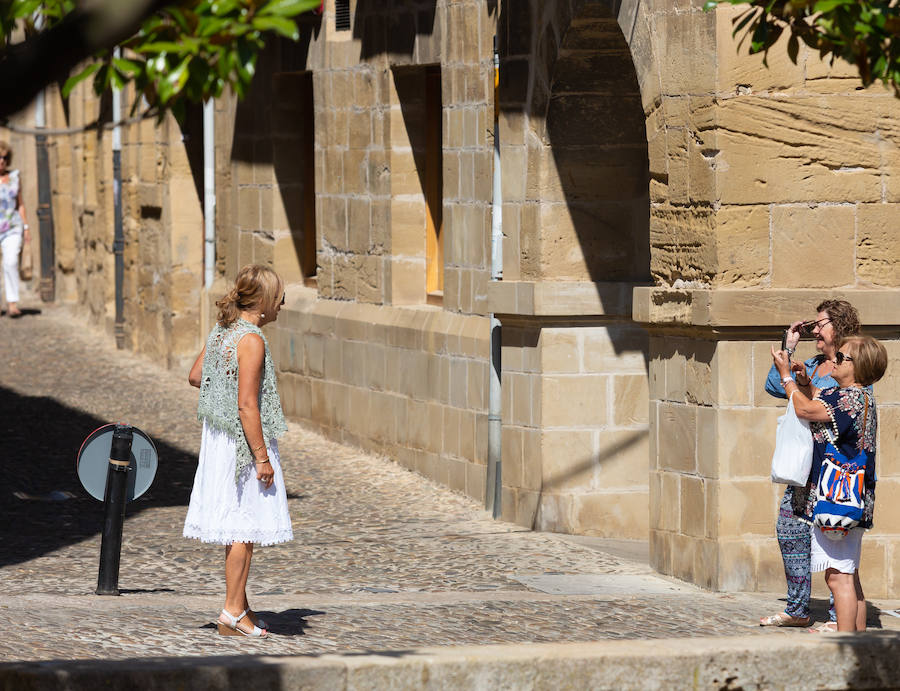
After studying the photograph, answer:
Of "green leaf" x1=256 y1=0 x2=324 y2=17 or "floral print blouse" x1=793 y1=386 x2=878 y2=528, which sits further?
"floral print blouse" x1=793 y1=386 x2=878 y2=528

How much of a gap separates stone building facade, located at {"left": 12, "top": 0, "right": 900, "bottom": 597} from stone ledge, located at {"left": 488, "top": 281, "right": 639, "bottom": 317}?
0.02m

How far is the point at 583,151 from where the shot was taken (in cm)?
1084

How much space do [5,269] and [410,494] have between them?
9.24 meters

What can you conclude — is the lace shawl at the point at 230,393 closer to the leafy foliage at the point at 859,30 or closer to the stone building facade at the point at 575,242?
the stone building facade at the point at 575,242

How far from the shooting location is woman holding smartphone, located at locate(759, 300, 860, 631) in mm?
7816

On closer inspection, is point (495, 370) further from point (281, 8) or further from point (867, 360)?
point (281, 8)

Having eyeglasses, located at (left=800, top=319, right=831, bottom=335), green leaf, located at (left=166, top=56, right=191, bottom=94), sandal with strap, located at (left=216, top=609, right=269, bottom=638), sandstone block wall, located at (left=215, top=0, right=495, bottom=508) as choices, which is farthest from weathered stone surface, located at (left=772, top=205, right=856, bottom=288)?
green leaf, located at (left=166, top=56, right=191, bottom=94)

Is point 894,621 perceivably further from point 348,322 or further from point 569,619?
point 348,322

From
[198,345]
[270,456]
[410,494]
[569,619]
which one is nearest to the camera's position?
[270,456]

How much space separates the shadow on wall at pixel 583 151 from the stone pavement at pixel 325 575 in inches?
65.6

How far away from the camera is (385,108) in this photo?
527 inches

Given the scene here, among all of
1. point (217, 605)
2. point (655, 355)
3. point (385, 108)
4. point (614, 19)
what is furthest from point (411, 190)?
point (217, 605)

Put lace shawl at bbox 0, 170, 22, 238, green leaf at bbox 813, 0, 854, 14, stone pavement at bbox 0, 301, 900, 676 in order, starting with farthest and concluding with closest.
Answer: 1. lace shawl at bbox 0, 170, 22, 238
2. stone pavement at bbox 0, 301, 900, 676
3. green leaf at bbox 813, 0, 854, 14

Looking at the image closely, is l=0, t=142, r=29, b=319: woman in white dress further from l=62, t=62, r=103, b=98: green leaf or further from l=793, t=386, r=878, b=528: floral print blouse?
l=62, t=62, r=103, b=98: green leaf
